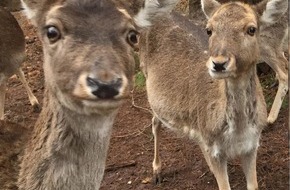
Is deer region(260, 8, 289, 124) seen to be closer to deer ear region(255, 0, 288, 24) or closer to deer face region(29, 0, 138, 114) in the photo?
deer ear region(255, 0, 288, 24)

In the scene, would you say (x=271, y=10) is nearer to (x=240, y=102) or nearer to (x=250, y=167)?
(x=240, y=102)

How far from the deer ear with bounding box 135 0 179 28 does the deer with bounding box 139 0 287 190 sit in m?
0.50

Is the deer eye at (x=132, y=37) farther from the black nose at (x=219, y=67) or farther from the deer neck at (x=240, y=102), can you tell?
the deer neck at (x=240, y=102)

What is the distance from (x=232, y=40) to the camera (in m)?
5.80

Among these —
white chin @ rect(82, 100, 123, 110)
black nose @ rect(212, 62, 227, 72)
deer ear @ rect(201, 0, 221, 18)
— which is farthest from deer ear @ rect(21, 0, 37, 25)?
deer ear @ rect(201, 0, 221, 18)

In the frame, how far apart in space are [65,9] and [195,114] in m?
2.88

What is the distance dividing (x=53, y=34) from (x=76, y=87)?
54cm

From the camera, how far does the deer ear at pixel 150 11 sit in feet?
15.9

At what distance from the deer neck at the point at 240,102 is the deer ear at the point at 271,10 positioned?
23.6 inches

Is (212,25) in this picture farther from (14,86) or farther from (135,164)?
(14,86)

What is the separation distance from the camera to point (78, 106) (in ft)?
13.4

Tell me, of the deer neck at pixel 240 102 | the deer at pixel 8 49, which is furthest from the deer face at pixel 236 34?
the deer at pixel 8 49

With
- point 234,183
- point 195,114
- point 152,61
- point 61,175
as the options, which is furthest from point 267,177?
point 61,175

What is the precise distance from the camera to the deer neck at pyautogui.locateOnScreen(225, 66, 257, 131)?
→ 6012 mm
